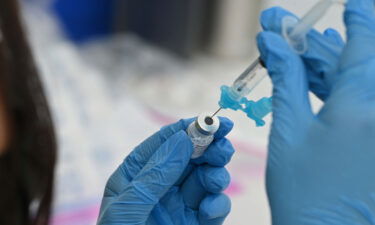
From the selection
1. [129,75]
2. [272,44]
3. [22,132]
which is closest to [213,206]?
[272,44]

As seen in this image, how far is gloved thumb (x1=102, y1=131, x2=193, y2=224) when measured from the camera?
61cm

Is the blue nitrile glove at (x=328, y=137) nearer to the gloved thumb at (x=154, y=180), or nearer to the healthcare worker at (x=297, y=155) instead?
the healthcare worker at (x=297, y=155)

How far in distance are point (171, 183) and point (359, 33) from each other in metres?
0.25

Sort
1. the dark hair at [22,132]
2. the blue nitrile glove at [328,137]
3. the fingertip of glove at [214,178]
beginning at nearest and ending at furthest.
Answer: the blue nitrile glove at [328,137], the fingertip of glove at [214,178], the dark hair at [22,132]

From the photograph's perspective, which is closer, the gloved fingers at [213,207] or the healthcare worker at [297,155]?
the healthcare worker at [297,155]

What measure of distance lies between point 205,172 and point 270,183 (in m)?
0.10

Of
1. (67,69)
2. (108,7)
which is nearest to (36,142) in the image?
(67,69)

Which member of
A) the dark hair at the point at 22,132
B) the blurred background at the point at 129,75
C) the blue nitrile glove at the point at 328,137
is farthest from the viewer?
the blurred background at the point at 129,75

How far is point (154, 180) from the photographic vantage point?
24.3 inches

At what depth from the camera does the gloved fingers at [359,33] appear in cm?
54

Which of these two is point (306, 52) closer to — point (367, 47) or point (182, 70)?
point (367, 47)

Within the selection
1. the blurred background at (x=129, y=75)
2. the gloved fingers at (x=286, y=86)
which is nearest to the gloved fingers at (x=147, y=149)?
the gloved fingers at (x=286, y=86)

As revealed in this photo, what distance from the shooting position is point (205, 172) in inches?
25.4

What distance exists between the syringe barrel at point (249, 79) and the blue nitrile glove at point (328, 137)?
5 centimetres
